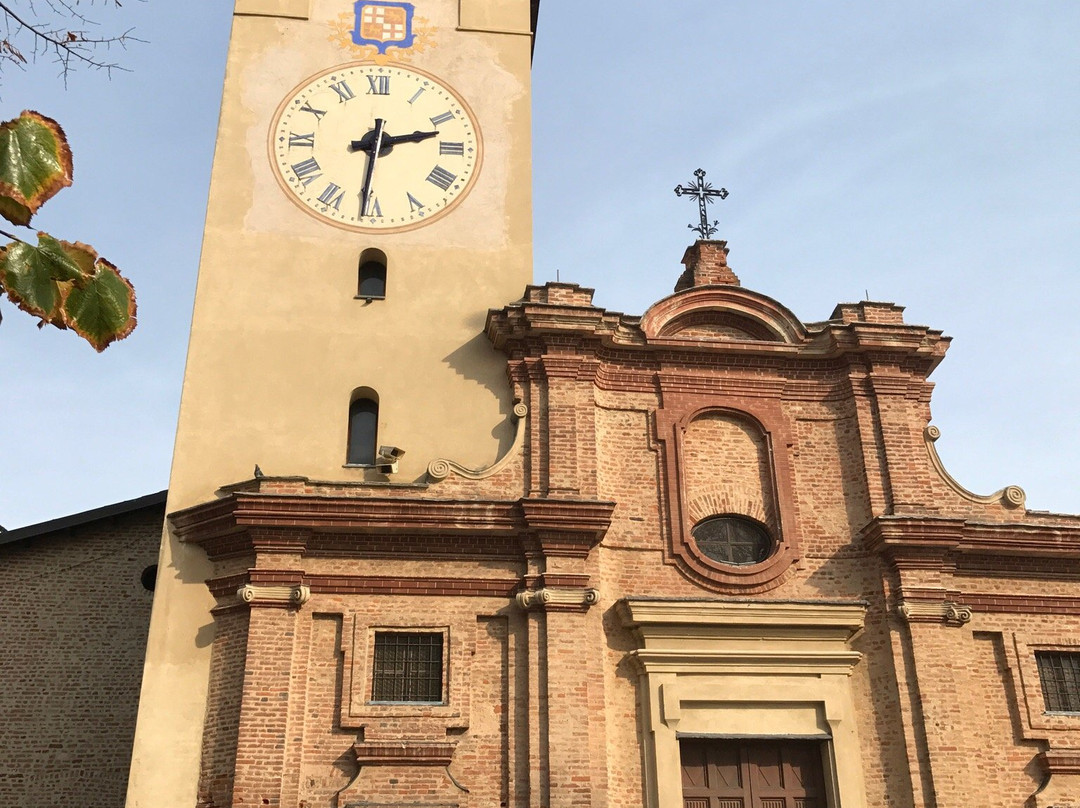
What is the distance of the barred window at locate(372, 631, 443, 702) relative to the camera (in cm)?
1496

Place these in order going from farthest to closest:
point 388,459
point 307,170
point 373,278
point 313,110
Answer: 1. point 313,110
2. point 307,170
3. point 373,278
4. point 388,459

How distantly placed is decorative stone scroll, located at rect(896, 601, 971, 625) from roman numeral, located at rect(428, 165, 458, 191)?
9.10 meters

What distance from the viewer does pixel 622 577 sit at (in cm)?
1612

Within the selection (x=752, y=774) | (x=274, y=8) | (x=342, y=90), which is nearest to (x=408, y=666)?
(x=752, y=774)

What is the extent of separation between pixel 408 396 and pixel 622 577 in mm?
3895

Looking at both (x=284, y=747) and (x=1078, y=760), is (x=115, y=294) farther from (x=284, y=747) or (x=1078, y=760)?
(x=1078, y=760)

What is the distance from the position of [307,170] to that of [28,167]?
14.4 meters

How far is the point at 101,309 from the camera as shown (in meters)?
4.75

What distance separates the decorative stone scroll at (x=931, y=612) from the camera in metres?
15.9

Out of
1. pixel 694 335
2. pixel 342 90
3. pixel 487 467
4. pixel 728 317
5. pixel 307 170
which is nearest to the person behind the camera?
pixel 487 467

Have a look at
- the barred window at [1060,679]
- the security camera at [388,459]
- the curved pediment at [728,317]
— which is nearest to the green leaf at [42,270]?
the security camera at [388,459]

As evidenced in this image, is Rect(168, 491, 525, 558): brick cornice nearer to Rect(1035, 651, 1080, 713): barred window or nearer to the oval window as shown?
the oval window

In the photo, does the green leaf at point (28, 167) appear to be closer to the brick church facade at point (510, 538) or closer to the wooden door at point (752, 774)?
the brick church facade at point (510, 538)

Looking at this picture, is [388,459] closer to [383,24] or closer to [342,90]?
[342,90]
